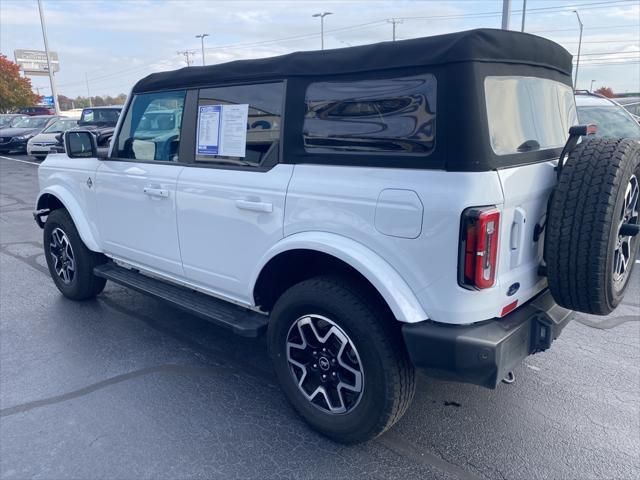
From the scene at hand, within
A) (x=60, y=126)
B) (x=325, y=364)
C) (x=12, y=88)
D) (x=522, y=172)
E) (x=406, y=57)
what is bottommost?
(x=325, y=364)

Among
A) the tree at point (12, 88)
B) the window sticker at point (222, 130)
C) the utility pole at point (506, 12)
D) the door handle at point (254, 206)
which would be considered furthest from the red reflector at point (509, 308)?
the tree at point (12, 88)

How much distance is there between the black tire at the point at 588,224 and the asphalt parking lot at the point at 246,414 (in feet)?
2.91

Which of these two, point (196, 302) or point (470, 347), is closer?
point (470, 347)

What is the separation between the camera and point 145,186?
12.7ft

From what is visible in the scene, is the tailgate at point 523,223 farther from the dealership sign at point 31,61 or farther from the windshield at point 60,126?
the dealership sign at point 31,61

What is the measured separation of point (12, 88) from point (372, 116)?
58.1 metres

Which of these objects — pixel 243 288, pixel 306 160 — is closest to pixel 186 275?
pixel 243 288

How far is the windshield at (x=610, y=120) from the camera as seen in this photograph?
6539 millimetres

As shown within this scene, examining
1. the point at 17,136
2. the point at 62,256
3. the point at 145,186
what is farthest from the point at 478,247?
the point at 17,136

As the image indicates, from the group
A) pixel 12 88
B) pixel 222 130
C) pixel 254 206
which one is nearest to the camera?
pixel 254 206

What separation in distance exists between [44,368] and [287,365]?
1963 millimetres

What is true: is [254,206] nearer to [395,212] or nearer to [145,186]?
[395,212]

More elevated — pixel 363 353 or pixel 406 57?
pixel 406 57

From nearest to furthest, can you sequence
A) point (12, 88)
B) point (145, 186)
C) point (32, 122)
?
1. point (145, 186)
2. point (32, 122)
3. point (12, 88)
